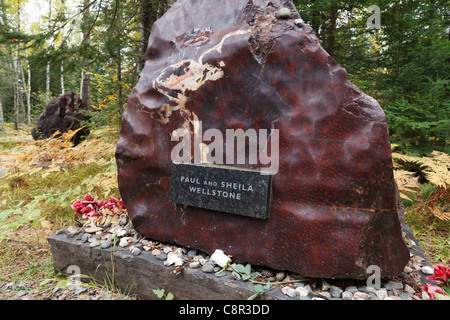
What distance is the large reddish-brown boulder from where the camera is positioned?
149 cm

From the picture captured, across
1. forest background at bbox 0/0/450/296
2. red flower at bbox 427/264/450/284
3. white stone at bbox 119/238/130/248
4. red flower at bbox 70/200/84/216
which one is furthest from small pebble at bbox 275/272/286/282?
red flower at bbox 70/200/84/216

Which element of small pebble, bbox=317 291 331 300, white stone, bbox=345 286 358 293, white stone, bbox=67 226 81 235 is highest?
white stone, bbox=67 226 81 235

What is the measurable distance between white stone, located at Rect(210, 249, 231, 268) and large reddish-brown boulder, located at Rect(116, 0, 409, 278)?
5 cm

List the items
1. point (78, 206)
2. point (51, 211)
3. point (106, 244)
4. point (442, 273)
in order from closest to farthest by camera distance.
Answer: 1. point (442, 273)
2. point (106, 244)
3. point (78, 206)
4. point (51, 211)

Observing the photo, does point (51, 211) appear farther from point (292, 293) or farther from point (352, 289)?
point (352, 289)

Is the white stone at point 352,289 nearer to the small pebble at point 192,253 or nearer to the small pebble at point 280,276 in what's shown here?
the small pebble at point 280,276

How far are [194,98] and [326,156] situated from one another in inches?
39.2

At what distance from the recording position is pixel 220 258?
1.77m

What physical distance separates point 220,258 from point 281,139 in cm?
87

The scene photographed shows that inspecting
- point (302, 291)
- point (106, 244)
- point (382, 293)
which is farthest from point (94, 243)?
point (382, 293)

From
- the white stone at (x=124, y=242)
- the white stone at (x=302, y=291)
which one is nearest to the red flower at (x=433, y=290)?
the white stone at (x=302, y=291)

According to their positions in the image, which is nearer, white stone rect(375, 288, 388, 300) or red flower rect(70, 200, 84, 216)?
white stone rect(375, 288, 388, 300)

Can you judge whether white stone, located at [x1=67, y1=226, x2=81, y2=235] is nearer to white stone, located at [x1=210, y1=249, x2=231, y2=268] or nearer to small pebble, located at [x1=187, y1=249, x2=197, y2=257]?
small pebble, located at [x1=187, y1=249, x2=197, y2=257]

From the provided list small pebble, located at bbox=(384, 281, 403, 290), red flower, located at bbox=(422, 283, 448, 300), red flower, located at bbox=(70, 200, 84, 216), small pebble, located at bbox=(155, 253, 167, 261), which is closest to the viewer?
red flower, located at bbox=(422, 283, 448, 300)
